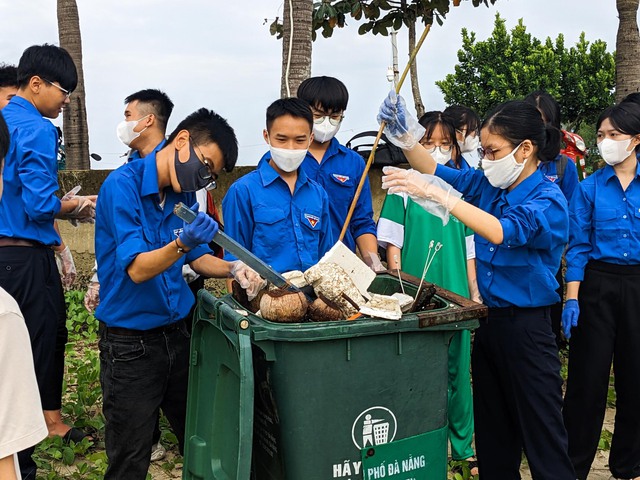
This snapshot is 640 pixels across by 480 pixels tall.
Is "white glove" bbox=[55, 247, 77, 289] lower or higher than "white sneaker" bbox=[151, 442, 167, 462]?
higher

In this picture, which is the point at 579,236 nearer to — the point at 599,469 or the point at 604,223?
the point at 604,223

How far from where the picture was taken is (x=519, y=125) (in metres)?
2.81

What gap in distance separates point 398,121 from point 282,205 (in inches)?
26.2

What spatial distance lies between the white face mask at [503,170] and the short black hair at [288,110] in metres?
0.80

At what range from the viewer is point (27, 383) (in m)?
1.34

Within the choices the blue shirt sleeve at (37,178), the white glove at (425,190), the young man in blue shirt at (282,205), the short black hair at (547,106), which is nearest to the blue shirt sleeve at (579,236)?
the short black hair at (547,106)

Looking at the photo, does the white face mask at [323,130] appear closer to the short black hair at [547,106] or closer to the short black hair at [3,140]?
the short black hair at [547,106]

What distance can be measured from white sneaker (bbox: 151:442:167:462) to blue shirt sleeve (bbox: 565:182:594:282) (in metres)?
2.36

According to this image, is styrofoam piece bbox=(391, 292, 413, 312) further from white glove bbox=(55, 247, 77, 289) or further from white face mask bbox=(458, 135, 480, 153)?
white glove bbox=(55, 247, 77, 289)

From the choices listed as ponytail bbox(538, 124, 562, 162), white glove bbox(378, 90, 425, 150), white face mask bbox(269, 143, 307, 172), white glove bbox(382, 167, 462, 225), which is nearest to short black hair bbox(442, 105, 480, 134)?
white glove bbox(378, 90, 425, 150)

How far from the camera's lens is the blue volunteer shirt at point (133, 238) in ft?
8.36

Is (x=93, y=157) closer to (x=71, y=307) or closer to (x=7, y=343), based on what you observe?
(x=71, y=307)

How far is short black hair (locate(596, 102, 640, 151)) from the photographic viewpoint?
3588mm

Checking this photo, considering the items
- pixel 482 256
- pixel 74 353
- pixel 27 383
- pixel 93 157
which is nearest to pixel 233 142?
pixel 482 256
